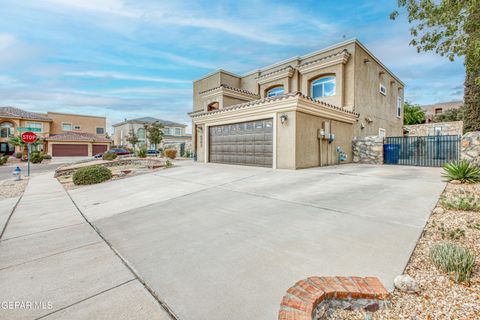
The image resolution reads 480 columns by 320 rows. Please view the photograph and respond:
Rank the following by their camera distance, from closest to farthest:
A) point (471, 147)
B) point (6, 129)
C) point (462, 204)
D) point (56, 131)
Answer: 1. point (462, 204)
2. point (471, 147)
3. point (6, 129)
4. point (56, 131)

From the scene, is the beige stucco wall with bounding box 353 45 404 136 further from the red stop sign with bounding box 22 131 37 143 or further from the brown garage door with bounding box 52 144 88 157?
the brown garage door with bounding box 52 144 88 157

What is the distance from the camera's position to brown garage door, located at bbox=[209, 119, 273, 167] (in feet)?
37.7

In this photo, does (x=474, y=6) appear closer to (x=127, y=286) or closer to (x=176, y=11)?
(x=127, y=286)

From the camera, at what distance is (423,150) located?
12.9m

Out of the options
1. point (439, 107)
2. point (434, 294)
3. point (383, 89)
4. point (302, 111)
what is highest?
point (439, 107)

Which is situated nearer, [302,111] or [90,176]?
[90,176]

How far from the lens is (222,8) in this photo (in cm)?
943

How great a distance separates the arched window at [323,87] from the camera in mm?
14738

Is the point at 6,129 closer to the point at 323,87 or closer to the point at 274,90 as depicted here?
the point at 274,90

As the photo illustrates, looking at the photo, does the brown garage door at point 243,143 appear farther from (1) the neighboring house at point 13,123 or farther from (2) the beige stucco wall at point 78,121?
(2) the beige stucco wall at point 78,121

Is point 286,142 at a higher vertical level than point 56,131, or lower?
lower

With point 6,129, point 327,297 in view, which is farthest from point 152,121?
point 327,297

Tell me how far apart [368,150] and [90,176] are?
1545cm

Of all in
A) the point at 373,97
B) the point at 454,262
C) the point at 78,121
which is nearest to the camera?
the point at 454,262
